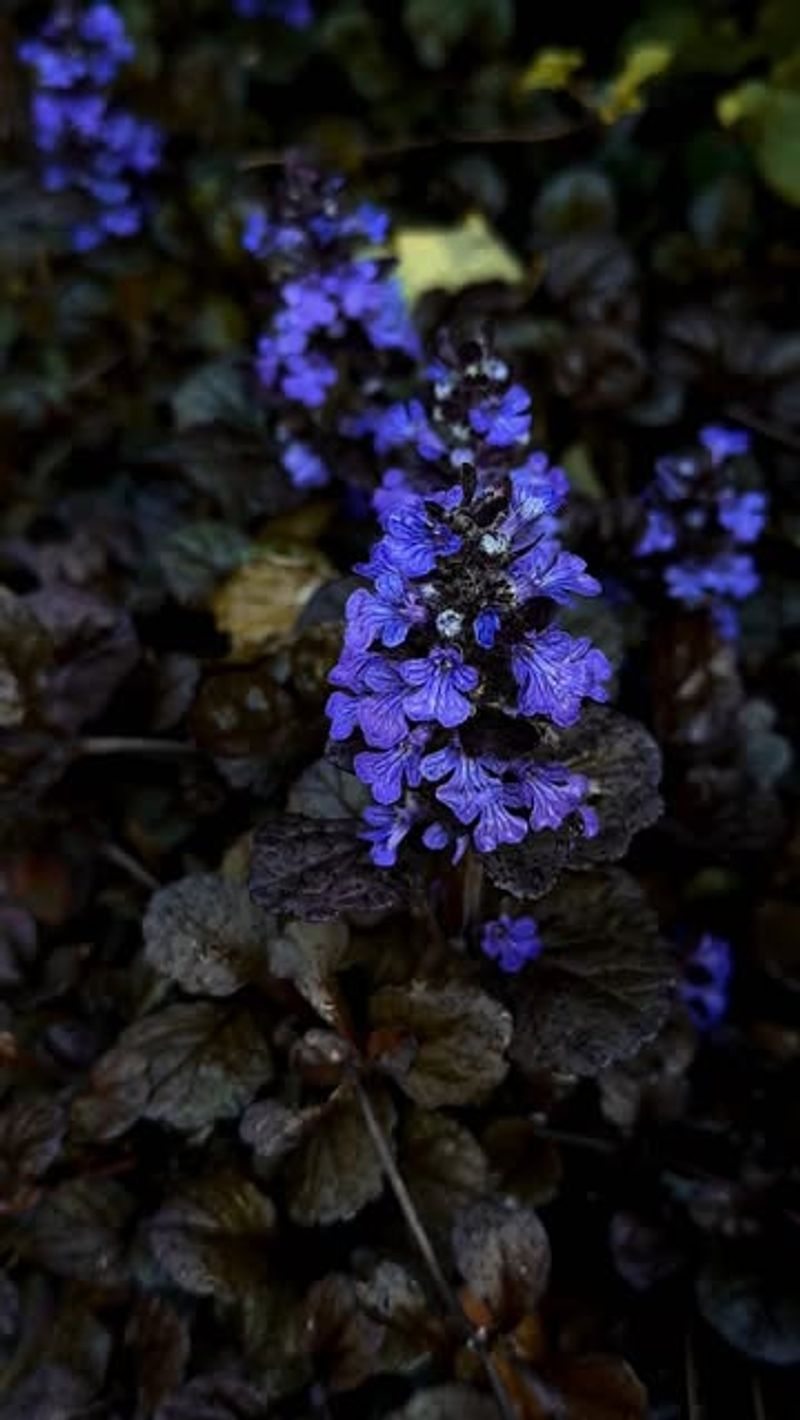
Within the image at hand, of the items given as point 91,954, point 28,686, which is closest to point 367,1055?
point 91,954

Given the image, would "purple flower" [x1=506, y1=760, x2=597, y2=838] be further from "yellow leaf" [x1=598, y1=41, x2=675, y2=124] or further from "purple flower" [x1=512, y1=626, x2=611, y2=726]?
"yellow leaf" [x1=598, y1=41, x2=675, y2=124]

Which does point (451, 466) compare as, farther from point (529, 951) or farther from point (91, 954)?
point (91, 954)

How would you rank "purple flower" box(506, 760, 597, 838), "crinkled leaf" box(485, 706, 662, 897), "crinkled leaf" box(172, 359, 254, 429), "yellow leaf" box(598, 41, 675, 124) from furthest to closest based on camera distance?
"yellow leaf" box(598, 41, 675, 124), "crinkled leaf" box(172, 359, 254, 429), "crinkled leaf" box(485, 706, 662, 897), "purple flower" box(506, 760, 597, 838)

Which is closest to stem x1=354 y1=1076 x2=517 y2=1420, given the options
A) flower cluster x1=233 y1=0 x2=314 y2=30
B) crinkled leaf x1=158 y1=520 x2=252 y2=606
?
crinkled leaf x1=158 y1=520 x2=252 y2=606

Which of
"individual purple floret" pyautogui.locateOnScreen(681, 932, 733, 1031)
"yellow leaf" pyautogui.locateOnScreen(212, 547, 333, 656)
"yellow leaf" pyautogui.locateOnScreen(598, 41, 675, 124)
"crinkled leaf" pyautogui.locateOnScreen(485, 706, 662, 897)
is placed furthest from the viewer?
"yellow leaf" pyautogui.locateOnScreen(598, 41, 675, 124)

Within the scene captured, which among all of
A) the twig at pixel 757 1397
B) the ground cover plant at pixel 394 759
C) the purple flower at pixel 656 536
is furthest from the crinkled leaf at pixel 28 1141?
the purple flower at pixel 656 536

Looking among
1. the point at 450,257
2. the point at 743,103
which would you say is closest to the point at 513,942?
the point at 450,257

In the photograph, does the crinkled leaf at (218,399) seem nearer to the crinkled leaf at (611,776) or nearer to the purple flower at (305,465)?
the purple flower at (305,465)
